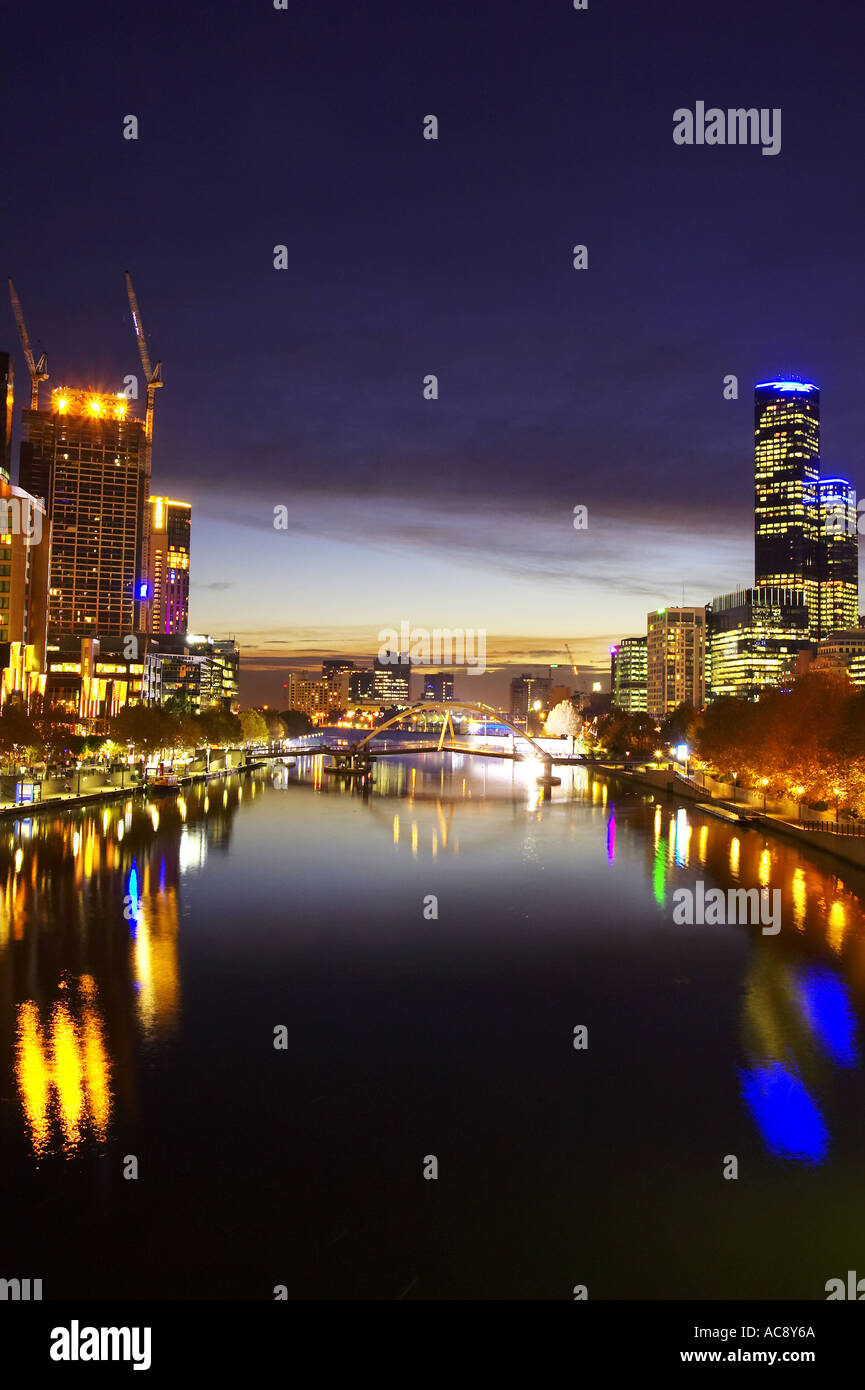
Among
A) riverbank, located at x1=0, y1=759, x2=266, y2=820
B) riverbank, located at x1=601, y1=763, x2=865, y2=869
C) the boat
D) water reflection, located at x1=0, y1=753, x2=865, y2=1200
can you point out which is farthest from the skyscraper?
water reflection, located at x1=0, y1=753, x2=865, y2=1200

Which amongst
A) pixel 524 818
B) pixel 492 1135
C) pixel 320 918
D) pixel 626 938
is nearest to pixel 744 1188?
pixel 492 1135

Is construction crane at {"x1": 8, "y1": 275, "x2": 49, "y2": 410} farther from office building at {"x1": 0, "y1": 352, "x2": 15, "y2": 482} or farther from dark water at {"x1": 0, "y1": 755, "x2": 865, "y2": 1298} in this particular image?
dark water at {"x1": 0, "y1": 755, "x2": 865, "y2": 1298}

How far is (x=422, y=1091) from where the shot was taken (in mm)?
14133

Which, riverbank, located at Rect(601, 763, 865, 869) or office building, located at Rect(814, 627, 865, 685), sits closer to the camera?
riverbank, located at Rect(601, 763, 865, 869)

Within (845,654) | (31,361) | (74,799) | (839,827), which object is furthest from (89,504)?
(839,827)

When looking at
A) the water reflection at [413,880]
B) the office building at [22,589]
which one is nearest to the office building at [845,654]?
the water reflection at [413,880]

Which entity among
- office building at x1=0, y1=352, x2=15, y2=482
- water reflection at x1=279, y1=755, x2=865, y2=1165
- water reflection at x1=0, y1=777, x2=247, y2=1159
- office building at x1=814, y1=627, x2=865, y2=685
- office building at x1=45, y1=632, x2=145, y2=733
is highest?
office building at x1=0, y1=352, x2=15, y2=482

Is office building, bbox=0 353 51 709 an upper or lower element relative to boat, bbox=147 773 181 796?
upper

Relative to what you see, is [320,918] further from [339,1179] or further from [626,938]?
[339,1179]

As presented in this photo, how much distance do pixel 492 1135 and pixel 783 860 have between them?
26325 mm

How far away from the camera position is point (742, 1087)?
14352 millimetres

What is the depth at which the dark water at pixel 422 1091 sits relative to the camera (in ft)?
32.3

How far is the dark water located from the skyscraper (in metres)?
171

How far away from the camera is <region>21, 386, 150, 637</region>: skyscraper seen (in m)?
191
